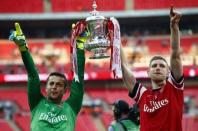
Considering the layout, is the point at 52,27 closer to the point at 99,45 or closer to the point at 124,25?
the point at 124,25

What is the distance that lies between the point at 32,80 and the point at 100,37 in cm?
55

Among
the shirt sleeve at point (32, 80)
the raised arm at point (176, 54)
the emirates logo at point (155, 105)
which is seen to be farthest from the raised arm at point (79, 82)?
the raised arm at point (176, 54)

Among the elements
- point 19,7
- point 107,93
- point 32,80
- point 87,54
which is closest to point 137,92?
point 32,80

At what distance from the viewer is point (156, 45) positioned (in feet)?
47.3

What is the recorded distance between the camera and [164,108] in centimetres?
301

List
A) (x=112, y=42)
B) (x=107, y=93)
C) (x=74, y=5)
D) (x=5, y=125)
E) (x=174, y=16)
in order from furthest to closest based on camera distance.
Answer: (x=74, y=5) → (x=107, y=93) → (x=5, y=125) → (x=112, y=42) → (x=174, y=16)

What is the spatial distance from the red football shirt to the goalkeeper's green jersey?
0.47m

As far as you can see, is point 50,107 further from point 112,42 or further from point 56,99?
point 112,42

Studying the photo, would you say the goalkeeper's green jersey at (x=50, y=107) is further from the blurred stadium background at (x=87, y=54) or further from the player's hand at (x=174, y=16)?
the blurred stadium background at (x=87, y=54)

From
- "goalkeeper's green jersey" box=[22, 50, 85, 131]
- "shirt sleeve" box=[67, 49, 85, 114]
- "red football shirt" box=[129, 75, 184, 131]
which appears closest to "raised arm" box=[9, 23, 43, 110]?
"goalkeeper's green jersey" box=[22, 50, 85, 131]

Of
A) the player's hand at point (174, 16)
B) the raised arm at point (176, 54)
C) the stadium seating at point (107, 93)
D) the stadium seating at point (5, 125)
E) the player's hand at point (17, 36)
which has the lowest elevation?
the stadium seating at point (5, 125)

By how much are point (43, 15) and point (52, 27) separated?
0.69m

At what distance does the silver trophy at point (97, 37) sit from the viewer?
3227mm

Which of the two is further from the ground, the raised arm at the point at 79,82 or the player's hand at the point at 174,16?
the player's hand at the point at 174,16
